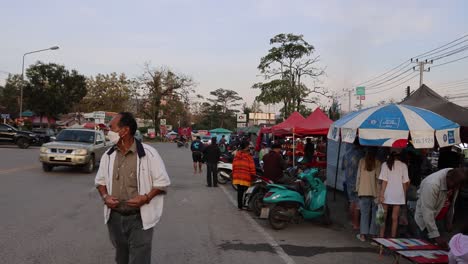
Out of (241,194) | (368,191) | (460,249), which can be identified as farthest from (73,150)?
(460,249)

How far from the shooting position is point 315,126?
17172 mm

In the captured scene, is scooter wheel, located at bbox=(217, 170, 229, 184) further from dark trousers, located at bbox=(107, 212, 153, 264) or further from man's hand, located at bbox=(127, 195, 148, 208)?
man's hand, located at bbox=(127, 195, 148, 208)

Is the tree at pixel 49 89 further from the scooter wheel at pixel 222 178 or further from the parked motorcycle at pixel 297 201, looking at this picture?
the parked motorcycle at pixel 297 201

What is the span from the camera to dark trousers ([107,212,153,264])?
389 centimetres

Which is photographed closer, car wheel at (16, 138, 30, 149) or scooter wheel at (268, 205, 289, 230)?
scooter wheel at (268, 205, 289, 230)

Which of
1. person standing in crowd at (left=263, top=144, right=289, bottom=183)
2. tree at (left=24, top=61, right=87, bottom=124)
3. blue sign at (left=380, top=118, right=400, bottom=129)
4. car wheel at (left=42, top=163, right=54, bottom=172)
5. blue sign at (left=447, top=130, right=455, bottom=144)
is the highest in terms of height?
tree at (left=24, top=61, right=87, bottom=124)

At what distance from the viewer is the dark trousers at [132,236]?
12.8ft

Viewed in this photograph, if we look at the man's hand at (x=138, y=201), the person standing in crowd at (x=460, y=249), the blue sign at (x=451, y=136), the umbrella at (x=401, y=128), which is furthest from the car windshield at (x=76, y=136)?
the person standing in crowd at (x=460, y=249)

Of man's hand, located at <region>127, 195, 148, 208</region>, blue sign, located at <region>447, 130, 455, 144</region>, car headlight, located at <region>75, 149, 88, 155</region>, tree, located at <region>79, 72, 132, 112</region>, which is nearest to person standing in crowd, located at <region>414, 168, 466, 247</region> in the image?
blue sign, located at <region>447, 130, 455, 144</region>

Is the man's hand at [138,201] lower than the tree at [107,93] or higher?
lower

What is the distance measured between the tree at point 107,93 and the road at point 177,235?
209ft

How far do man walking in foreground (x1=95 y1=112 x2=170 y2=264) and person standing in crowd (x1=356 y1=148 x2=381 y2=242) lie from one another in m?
4.75

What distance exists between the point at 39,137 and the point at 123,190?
116 ft

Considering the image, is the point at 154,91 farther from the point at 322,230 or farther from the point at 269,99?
the point at 322,230
